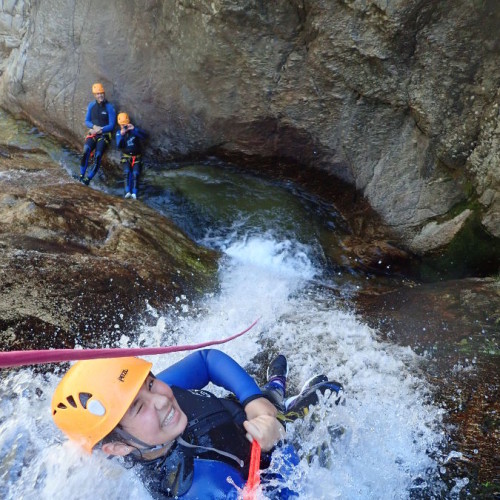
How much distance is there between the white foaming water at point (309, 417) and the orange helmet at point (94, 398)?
33cm

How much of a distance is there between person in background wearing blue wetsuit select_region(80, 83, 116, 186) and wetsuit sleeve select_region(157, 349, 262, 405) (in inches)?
213

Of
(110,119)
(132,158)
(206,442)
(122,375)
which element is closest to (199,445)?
(206,442)

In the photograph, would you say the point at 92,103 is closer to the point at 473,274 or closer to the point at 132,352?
the point at 473,274

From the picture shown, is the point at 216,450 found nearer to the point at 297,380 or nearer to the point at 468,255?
the point at 297,380

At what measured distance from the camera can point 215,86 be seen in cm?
629

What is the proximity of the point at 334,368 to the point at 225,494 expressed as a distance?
1601 mm

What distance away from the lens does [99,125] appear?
24.3ft

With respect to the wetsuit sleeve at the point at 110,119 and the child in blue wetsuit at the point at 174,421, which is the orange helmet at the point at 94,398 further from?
the wetsuit sleeve at the point at 110,119

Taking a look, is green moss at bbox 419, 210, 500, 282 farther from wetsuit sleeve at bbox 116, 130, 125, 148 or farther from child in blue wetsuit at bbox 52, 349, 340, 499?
wetsuit sleeve at bbox 116, 130, 125, 148

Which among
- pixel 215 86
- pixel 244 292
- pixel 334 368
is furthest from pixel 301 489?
pixel 215 86

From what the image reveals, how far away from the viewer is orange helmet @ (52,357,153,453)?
2.08m

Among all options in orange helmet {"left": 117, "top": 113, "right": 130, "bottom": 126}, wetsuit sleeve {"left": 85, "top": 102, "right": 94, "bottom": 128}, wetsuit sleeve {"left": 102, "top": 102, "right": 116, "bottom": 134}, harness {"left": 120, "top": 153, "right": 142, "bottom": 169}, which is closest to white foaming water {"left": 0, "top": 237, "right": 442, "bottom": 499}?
harness {"left": 120, "top": 153, "right": 142, "bottom": 169}

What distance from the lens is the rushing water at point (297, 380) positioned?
268 cm

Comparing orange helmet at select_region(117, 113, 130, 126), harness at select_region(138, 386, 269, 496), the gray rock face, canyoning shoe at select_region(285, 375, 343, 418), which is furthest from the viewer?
orange helmet at select_region(117, 113, 130, 126)
